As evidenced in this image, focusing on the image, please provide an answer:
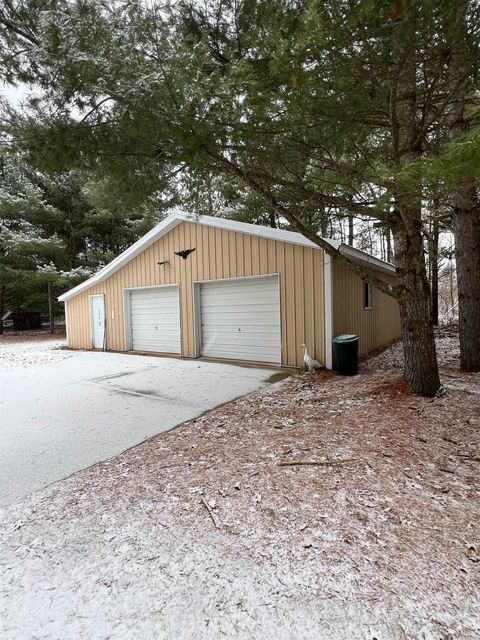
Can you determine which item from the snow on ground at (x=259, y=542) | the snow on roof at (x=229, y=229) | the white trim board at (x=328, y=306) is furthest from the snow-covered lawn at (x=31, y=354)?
the white trim board at (x=328, y=306)

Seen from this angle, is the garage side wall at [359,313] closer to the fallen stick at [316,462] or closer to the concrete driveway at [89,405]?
the concrete driveway at [89,405]

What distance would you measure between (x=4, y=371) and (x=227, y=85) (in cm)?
754

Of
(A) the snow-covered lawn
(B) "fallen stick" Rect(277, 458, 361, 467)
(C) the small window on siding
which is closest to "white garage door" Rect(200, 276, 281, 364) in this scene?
(C) the small window on siding

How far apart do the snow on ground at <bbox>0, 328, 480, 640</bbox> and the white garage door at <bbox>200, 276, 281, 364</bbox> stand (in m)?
4.21

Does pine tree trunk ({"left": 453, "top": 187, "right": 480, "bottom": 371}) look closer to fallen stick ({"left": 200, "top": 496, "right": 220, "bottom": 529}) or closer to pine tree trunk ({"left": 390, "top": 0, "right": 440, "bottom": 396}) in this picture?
pine tree trunk ({"left": 390, "top": 0, "right": 440, "bottom": 396})

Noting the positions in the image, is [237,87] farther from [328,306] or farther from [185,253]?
[185,253]

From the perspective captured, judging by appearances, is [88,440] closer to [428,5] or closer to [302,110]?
[302,110]

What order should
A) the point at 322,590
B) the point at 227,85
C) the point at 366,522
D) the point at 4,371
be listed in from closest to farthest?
the point at 322,590 < the point at 366,522 < the point at 227,85 < the point at 4,371

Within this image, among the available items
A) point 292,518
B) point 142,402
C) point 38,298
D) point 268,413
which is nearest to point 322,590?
point 292,518

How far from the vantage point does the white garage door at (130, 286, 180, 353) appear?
903 centimetres

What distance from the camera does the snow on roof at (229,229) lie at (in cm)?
647

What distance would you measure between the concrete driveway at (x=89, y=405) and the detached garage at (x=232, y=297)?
2.78 ft

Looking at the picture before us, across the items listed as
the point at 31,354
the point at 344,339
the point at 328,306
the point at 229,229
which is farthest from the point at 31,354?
the point at 344,339

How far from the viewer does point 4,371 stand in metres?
7.32
